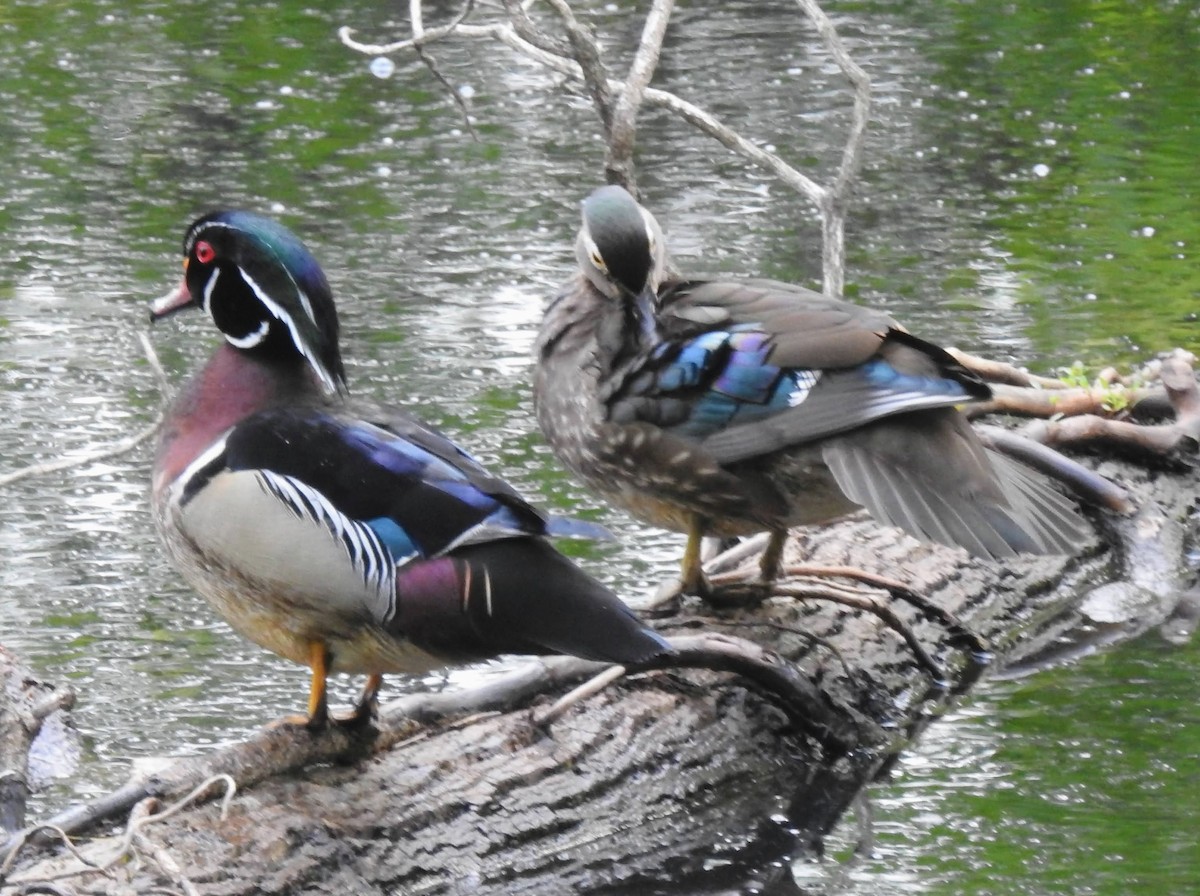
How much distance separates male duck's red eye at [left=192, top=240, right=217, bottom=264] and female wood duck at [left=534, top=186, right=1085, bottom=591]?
84 cm

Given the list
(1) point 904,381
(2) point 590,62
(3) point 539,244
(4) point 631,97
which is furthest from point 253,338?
(3) point 539,244

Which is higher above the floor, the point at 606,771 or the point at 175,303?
the point at 175,303

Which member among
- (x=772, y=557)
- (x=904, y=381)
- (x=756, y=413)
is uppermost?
(x=904, y=381)

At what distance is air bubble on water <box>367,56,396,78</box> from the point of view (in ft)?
33.5

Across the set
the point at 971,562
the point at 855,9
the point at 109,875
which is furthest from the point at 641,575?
the point at 855,9

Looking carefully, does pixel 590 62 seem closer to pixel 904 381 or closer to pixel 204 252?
pixel 904 381

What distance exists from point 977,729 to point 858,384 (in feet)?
3.07

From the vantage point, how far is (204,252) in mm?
3203

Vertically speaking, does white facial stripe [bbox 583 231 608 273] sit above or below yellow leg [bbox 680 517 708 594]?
above

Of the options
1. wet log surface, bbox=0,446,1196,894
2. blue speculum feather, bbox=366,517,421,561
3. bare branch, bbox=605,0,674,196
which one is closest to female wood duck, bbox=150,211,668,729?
blue speculum feather, bbox=366,517,421,561

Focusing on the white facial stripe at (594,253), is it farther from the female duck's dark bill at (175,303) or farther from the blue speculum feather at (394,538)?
the blue speculum feather at (394,538)

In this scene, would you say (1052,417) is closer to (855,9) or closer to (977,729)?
(977,729)

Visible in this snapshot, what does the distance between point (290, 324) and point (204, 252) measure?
19 cm

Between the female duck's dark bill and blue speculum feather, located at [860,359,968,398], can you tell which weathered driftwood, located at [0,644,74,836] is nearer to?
the female duck's dark bill
